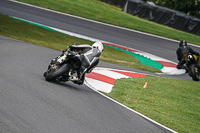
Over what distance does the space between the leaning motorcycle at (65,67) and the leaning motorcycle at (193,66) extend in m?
7.48

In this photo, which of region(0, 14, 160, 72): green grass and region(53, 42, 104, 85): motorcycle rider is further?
region(0, 14, 160, 72): green grass

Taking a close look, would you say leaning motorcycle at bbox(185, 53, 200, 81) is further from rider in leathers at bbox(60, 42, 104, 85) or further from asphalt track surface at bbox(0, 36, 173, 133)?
Result: rider in leathers at bbox(60, 42, 104, 85)

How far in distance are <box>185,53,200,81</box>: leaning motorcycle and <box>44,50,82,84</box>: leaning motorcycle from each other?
7.48 m

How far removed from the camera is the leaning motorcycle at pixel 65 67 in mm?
6812

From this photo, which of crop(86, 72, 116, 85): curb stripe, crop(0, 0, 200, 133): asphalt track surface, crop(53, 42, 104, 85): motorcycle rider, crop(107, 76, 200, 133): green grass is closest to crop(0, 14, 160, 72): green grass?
crop(0, 0, 200, 133): asphalt track surface

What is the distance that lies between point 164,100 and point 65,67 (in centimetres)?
317

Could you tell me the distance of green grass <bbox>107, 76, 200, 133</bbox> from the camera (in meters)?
6.95

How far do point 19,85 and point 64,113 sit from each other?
135 cm

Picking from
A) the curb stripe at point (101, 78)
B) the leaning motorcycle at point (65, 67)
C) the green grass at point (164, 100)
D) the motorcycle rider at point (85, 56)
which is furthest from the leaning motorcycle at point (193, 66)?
the leaning motorcycle at point (65, 67)

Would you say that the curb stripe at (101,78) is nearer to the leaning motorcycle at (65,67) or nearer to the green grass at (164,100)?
the green grass at (164,100)

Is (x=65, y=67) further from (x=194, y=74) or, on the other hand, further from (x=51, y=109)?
(x=194, y=74)

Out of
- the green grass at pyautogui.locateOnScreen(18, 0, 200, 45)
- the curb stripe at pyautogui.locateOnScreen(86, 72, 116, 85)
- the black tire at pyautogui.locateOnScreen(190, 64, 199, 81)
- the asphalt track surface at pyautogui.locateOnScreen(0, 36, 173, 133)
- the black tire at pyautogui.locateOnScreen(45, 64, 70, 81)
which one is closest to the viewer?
the asphalt track surface at pyautogui.locateOnScreen(0, 36, 173, 133)

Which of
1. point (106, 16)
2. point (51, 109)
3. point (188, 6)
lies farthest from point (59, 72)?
point (188, 6)

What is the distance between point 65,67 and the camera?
22.5 feet
